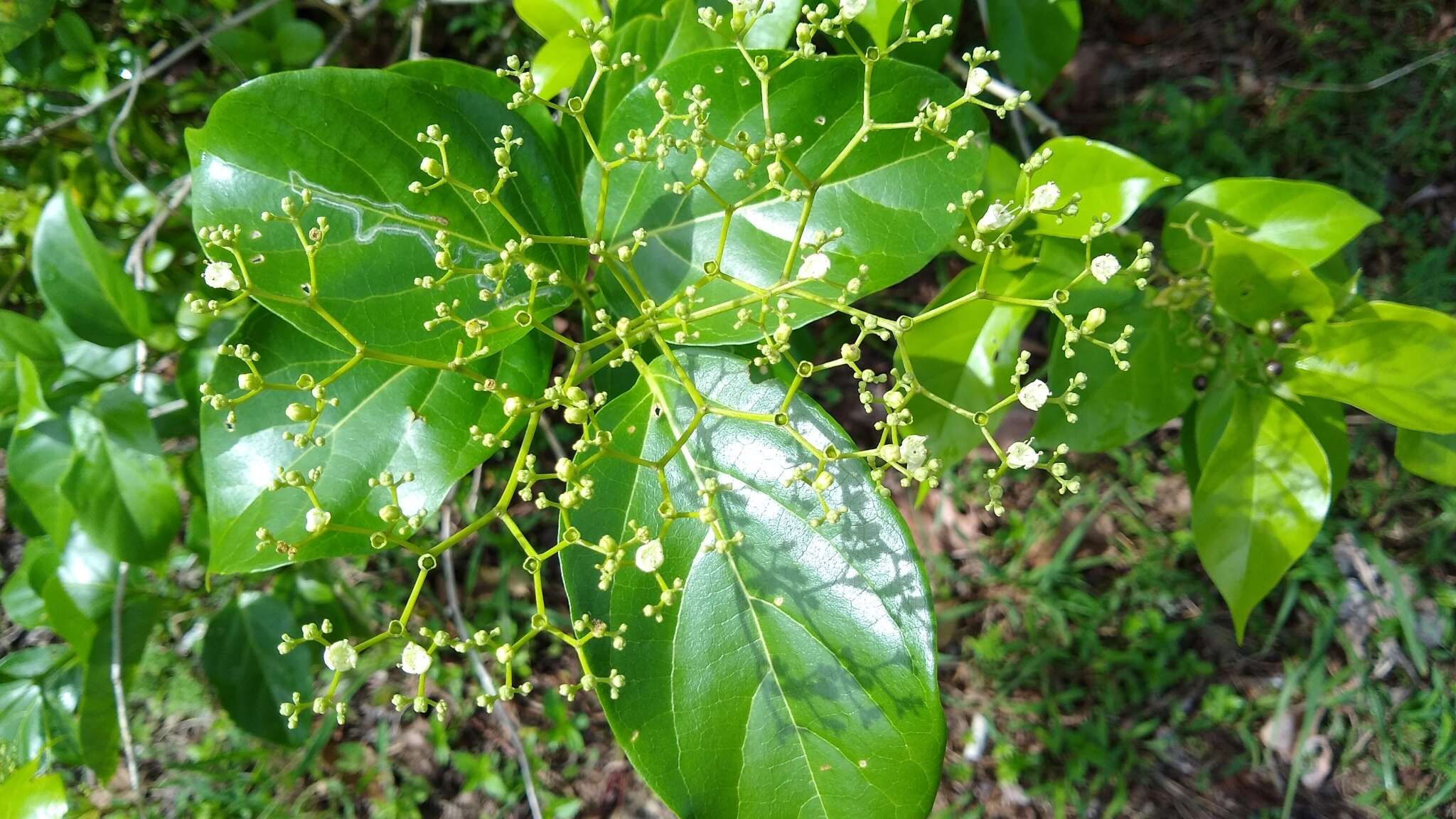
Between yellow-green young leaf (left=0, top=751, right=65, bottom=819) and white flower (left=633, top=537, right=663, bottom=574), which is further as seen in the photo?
yellow-green young leaf (left=0, top=751, right=65, bottom=819)

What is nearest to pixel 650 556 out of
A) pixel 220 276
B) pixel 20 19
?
pixel 220 276

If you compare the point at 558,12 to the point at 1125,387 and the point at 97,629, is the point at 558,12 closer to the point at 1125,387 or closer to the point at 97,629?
the point at 1125,387

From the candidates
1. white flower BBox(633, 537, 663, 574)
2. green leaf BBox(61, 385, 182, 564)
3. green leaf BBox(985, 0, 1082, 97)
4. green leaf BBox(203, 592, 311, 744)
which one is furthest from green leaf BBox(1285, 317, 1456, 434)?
green leaf BBox(203, 592, 311, 744)

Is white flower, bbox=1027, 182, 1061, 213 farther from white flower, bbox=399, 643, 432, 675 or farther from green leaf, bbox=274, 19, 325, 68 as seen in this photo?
green leaf, bbox=274, 19, 325, 68

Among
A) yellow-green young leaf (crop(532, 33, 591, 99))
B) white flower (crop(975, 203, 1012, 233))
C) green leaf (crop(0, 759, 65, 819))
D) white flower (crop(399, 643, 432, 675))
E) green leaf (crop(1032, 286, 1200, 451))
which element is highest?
yellow-green young leaf (crop(532, 33, 591, 99))

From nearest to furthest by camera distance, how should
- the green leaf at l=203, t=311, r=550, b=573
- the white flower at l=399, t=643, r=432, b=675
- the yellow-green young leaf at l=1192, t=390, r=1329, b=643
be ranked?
the white flower at l=399, t=643, r=432, b=675 → the green leaf at l=203, t=311, r=550, b=573 → the yellow-green young leaf at l=1192, t=390, r=1329, b=643

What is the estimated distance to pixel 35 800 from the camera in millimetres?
1418

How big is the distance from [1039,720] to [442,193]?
2484 mm

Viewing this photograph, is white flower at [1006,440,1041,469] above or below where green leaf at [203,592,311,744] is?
above

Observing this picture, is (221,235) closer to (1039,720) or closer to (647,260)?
(647,260)

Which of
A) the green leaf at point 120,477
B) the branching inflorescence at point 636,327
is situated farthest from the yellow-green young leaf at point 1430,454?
the green leaf at point 120,477

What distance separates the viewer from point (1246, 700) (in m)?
2.71

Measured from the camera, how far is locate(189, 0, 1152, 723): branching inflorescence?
1077mm

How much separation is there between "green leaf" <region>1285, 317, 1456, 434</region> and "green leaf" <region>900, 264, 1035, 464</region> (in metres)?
0.48
